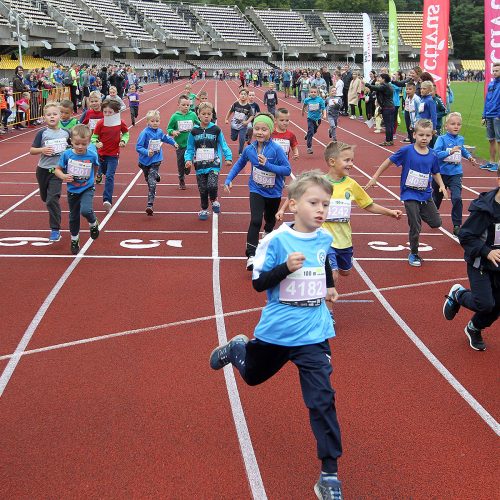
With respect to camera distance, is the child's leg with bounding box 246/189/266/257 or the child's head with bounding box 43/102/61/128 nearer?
the child's leg with bounding box 246/189/266/257

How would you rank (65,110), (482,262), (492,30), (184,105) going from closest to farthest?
(482,262) → (65,110) → (184,105) → (492,30)

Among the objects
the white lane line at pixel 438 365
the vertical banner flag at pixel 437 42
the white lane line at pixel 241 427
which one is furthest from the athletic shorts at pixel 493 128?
the white lane line at pixel 241 427

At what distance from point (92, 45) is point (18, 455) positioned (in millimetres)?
74602

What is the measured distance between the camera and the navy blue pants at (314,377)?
404cm

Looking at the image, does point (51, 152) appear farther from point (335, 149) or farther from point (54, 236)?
point (335, 149)

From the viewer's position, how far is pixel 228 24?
10556 centimetres

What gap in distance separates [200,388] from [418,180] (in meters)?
4.88

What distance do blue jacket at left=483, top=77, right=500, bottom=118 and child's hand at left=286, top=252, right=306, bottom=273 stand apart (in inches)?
531

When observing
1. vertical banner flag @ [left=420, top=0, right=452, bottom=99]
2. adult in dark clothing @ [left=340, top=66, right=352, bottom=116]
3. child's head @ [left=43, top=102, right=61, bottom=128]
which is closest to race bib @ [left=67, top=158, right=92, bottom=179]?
child's head @ [left=43, top=102, right=61, bottom=128]

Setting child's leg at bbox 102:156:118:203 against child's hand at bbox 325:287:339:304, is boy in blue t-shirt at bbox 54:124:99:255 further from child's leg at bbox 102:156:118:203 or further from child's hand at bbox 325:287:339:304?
child's hand at bbox 325:287:339:304

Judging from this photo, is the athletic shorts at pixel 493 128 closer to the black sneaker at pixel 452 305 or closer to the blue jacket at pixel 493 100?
the blue jacket at pixel 493 100

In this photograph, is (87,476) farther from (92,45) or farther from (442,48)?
(92,45)

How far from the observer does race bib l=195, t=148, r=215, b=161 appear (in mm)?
11773

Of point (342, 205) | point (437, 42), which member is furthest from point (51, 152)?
point (437, 42)
